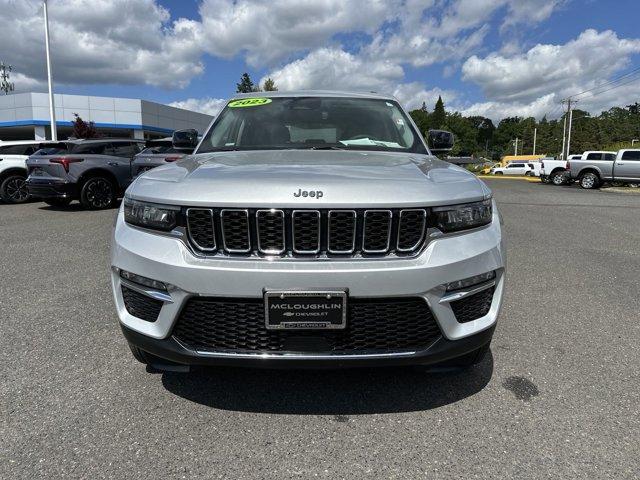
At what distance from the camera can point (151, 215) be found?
88.7 inches

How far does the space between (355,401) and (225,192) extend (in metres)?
1.27

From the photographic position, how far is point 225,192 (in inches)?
83.4

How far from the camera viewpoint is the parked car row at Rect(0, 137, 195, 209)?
1011 centimetres

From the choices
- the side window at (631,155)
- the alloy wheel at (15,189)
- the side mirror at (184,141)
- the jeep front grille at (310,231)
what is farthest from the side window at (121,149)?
the side window at (631,155)

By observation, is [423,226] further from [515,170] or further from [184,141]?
[515,170]

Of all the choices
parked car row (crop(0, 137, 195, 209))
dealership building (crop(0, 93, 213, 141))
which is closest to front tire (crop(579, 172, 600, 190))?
parked car row (crop(0, 137, 195, 209))

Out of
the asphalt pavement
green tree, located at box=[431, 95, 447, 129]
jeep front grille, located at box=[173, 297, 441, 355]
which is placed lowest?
the asphalt pavement

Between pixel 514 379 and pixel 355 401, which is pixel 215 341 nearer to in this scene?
pixel 355 401

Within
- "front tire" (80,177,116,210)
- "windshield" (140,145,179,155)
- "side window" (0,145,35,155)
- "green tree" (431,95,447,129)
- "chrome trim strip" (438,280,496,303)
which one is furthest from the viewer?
"green tree" (431,95,447,129)

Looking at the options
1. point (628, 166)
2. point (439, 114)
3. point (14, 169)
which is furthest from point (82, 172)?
point (439, 114)

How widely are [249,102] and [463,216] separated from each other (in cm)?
229

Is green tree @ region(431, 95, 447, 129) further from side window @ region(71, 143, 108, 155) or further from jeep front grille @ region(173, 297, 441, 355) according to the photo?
jeep front grille @ region(173, 297, 441, 355)

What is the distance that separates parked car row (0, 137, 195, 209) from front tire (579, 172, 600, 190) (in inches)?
777

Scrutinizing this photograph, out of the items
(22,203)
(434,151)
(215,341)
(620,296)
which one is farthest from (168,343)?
(22,203)
